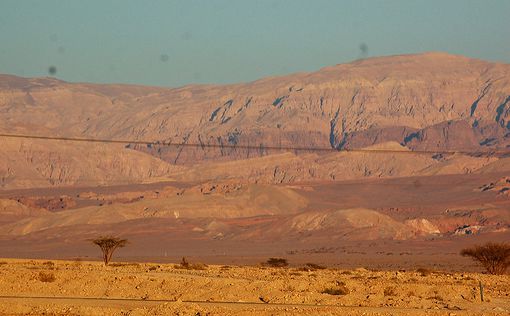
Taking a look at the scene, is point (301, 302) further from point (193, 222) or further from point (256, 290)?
point (193, 222)

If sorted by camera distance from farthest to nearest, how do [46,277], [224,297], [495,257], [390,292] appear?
[495,257], [46,277], [390,292], [224,297]


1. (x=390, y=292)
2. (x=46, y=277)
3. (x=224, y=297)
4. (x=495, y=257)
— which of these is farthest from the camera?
(x=495, y=257)

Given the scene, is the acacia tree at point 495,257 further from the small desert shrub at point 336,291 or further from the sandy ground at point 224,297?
the small desert shrub at point 336,291

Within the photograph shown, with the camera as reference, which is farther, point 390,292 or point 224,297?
point 390,292

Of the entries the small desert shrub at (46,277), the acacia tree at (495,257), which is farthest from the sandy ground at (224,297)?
the acacia tree at (495,257)

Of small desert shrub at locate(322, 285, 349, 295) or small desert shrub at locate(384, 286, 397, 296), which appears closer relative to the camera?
small desert shrub at locate(384, 286, 397, 296)

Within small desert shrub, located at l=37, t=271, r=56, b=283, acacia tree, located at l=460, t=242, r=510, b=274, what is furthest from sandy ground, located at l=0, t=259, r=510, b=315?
acacia tree, located at l=460, t=242, r=510, b=274

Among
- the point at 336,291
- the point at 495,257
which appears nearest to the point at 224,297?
the point at 336,291

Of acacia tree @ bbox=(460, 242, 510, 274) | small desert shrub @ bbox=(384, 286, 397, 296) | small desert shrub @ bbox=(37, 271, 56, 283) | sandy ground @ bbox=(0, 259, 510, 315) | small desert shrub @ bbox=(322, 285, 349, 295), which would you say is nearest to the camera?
sandy ground @ bbox=(0, 259, 510, 315)

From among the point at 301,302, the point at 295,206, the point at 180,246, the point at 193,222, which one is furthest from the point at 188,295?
the point at 295,206

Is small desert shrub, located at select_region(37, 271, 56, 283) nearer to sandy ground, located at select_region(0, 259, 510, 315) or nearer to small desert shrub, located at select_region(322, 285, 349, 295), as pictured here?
sandy ground, located at select_region(0, 259, 510, 315)

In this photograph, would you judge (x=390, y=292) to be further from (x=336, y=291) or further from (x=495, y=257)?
(x=495, y=257)

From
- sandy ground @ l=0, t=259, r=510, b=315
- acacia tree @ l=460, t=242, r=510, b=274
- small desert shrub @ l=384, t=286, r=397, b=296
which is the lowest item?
acacia tree @ l=460, t=242, r=510, b=274

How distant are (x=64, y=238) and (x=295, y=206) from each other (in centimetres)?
5487
